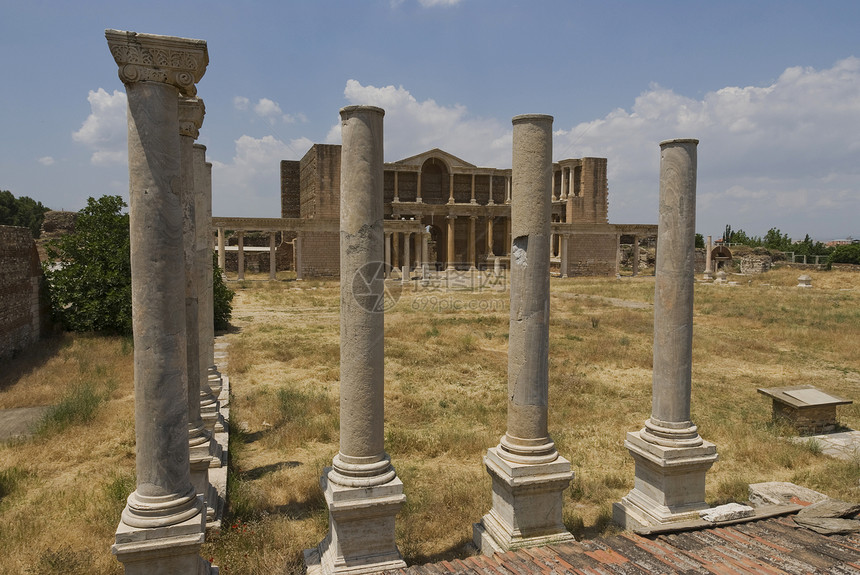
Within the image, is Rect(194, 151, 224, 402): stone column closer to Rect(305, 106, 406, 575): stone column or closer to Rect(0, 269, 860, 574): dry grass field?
Rect(0, 269, 860, 574): dry grass field

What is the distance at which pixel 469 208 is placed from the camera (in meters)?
39.4

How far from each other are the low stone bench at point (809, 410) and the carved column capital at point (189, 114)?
31.2 ft

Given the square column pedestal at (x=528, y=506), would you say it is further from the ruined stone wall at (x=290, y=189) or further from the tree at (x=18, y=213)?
the tree at (x=18, y=213)

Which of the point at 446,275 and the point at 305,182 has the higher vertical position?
the point at 305,182

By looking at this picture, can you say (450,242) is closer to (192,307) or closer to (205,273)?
(205,273)

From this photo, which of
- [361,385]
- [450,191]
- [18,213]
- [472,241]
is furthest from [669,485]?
[18,213]

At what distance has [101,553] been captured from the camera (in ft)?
16.0

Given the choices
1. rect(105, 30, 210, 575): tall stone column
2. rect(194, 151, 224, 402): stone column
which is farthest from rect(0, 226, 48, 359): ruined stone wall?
rect(105, 30, 210, 575): tall stone column

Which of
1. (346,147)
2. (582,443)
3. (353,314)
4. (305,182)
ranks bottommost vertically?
(582,443)

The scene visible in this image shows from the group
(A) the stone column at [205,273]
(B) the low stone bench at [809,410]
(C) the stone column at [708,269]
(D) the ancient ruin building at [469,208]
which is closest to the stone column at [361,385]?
(A) the stone column at [205,273]

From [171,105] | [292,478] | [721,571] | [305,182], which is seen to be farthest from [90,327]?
[305,182]

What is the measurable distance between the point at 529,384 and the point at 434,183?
128 ft

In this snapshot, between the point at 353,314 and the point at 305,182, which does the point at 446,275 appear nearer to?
A: the point at 305,182

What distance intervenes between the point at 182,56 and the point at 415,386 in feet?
27.4
